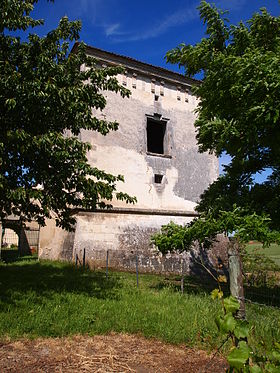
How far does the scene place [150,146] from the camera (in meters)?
17.0

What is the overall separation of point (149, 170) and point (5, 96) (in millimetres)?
8660

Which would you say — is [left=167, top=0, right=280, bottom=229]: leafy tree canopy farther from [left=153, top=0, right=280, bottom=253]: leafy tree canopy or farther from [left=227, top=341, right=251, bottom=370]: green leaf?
[left=227, top=341, right=251, bottom=370]: green leaf

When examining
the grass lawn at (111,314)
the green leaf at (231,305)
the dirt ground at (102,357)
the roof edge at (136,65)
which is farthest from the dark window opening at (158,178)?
the green leaf at (231,305)

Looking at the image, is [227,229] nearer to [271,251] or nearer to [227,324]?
[271,251]

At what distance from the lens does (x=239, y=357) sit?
1.66 m

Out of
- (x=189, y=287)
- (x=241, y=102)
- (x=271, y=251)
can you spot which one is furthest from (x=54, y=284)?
(x=241, y=102)

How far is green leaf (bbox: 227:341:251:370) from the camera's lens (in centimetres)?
163

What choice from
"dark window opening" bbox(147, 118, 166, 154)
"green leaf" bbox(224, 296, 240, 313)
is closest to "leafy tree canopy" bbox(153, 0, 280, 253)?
"green leaf" bbox(224, 296, 240, 313)

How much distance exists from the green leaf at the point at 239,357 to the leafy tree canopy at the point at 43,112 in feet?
15.0

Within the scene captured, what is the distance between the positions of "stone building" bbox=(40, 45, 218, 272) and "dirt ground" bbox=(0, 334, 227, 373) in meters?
6.58

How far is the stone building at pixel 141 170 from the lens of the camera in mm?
11742

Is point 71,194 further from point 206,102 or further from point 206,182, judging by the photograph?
point 206,182

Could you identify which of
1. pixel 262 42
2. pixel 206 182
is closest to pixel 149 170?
pixel 206 182

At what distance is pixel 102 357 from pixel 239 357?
2.66m
